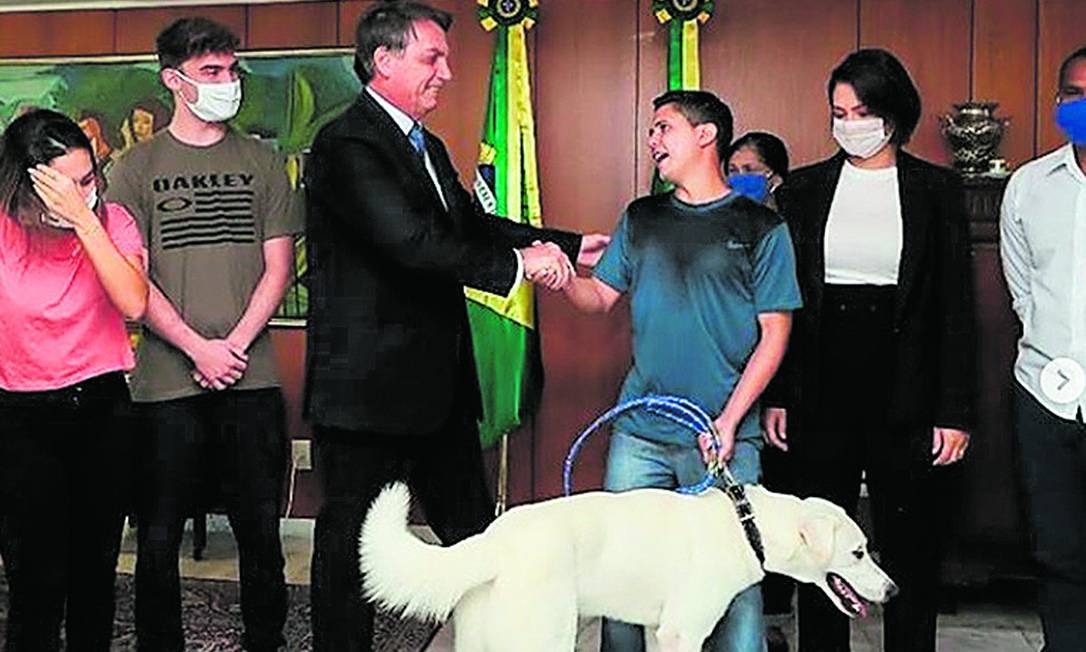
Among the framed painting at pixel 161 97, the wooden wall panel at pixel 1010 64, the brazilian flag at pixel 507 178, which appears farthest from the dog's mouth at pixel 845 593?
the framed painting at pixel 161 97

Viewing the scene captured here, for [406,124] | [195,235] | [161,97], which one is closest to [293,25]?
[161,97]

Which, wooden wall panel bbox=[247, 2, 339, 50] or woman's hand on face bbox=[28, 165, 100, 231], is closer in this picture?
woman's hand on face bbox=[28, 165, 100, 231]

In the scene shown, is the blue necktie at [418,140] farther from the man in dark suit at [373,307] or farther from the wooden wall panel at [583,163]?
the wooden wall panel at [583,163]

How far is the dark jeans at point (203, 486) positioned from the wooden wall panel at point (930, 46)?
2394 mm

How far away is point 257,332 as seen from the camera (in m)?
2.55

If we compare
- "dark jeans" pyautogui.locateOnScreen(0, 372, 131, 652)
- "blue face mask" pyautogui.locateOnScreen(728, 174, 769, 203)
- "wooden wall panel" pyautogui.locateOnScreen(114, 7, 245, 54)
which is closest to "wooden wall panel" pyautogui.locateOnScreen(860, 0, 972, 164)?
Answer: "blue face mask" pyautogui.locateOnScreen(728, 174, 769, 203)

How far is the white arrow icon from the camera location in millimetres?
2230

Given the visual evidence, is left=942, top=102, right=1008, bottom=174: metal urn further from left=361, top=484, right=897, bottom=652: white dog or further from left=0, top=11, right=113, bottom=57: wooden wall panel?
left=0, top=11, right=113, bottom=57: wooden wall panel

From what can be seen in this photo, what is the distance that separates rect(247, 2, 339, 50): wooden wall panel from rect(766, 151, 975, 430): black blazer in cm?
238

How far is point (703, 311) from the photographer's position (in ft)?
7.09

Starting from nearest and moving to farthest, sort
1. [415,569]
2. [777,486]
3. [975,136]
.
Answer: [415,569]
[777,486]
[975,136]

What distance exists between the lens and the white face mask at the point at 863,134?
231cm

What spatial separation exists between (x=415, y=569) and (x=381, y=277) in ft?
1.83

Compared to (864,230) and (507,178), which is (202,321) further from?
(507,178)
